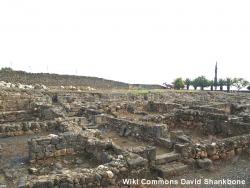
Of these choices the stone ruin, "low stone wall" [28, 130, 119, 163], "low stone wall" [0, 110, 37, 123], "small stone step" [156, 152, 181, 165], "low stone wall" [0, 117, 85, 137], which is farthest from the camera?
"low stone wall" [0, 110, 37, 123]

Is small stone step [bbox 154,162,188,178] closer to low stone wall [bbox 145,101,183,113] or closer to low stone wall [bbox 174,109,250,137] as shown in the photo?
low stone wall [bbox 174,109,250,137]

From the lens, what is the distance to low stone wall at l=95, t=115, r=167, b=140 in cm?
1202

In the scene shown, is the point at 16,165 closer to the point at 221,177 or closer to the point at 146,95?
the point at 221,177

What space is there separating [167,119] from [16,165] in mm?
9013

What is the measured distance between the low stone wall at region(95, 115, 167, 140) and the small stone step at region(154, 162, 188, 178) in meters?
3.16

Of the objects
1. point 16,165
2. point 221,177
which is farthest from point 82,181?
point 221,177

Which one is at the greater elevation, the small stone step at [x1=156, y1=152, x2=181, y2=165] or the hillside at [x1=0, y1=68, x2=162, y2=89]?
the hillside at [x1=0, y1=68, x2=162, y2=89]

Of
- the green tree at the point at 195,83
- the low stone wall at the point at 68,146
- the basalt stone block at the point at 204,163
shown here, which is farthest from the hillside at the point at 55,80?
the basalt stone block at the point at 204,163

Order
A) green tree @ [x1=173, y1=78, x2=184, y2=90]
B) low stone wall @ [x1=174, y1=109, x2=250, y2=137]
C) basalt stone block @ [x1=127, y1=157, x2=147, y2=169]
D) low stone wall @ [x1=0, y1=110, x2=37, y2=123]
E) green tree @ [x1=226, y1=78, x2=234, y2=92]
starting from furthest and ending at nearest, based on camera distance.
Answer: green tree @ [x1=226, y1=78, x2=234, y2=92] → green tree @ [x1=173, y1=78, x2=184, y2=90] → low stone wall @ [x1=0, y1=110, x2=37, y2=123] → low stone wall @ [x1=174, y1=109, x2=250, y2=137] → basalt stone block @ [x1=127, y1=157, x2=147, y2=169]

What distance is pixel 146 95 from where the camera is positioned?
1298 inches

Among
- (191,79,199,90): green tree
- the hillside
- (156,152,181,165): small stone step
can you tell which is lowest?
(156,152,181,165): small stone step

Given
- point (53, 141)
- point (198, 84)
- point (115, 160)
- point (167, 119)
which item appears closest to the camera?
point (115, 160)

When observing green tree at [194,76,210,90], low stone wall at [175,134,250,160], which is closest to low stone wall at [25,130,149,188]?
low stone wall at [175,134,250,160]

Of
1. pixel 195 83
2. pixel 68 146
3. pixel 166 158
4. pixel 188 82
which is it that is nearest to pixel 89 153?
pixel 68 146
